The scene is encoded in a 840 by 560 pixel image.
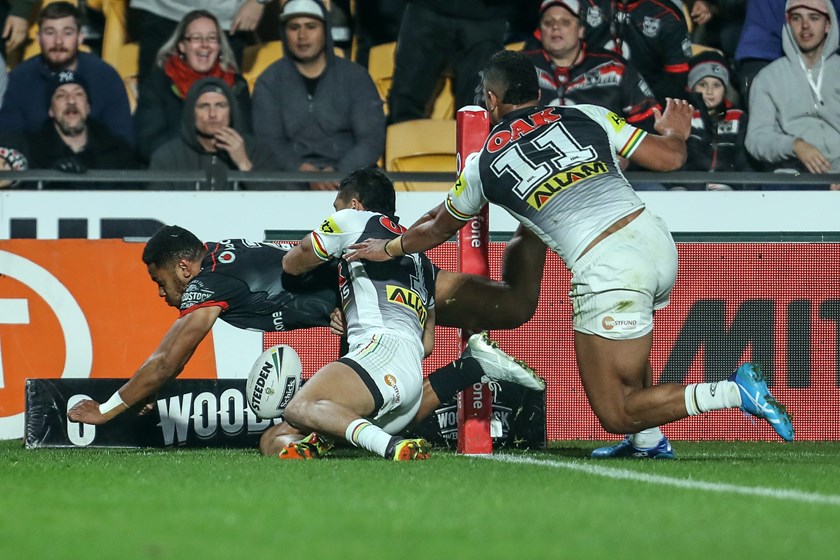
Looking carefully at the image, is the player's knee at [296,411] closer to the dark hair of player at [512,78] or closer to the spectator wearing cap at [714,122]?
the dark hair of player at [512,78]

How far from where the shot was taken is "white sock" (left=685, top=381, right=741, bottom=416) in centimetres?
612

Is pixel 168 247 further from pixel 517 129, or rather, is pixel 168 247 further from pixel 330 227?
pixel 517 129

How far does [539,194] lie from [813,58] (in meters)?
5.32

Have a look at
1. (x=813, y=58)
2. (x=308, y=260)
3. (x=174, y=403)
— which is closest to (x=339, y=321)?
(x=308, y=260)

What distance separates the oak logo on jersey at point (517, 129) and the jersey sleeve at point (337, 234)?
0.91 metres

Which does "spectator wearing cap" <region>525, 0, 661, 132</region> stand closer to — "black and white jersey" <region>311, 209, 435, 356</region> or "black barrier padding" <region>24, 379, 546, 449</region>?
"black barrier padding" <region>24, 379, 546, 449</region>

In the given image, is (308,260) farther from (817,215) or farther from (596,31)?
(596,31)

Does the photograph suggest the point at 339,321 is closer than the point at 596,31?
Yes

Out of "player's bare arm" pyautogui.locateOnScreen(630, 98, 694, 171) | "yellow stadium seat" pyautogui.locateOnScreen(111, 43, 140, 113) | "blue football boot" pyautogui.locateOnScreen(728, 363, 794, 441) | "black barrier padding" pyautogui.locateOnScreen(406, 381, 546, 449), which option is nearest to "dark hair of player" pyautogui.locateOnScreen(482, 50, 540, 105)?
"player's bare arm" pyautogui.locateOnScreen(630, 98, 694, 171)

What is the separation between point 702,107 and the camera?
10602 millimetres

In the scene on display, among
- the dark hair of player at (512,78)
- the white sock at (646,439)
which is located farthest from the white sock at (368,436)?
the dark hair of player at (512,78)

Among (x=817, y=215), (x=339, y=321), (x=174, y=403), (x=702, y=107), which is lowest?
(x=174, y=403)

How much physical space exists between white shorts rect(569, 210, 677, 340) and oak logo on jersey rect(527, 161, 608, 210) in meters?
0.31

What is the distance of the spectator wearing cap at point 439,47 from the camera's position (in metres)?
10.8
